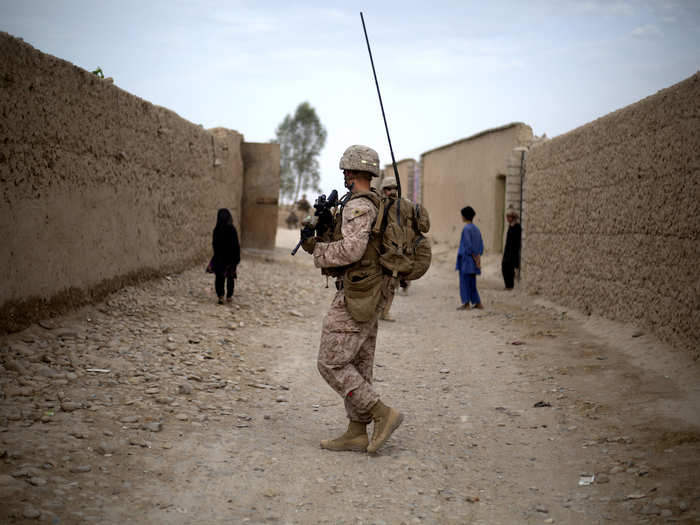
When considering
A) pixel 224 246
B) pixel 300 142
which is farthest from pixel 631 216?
pixel 300 142

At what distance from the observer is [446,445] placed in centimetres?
364

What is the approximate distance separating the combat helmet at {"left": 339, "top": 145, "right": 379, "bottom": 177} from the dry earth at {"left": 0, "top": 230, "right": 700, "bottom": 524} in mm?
1551

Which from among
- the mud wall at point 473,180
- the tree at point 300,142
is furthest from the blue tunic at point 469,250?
the tree at point 300,142

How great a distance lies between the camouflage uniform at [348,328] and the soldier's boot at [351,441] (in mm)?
81

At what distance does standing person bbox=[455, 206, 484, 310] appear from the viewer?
841 cm

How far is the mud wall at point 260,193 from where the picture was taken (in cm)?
1378

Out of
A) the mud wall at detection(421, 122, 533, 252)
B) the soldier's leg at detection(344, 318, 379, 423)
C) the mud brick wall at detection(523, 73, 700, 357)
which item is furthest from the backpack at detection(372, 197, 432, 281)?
the mud wall at detection(421, 122, 533, 252)

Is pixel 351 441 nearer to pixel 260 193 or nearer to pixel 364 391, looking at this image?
pixel 364 391

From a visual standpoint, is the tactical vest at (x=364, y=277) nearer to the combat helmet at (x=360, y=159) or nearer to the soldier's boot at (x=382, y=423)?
the combat helmet at (x=360, y=159)

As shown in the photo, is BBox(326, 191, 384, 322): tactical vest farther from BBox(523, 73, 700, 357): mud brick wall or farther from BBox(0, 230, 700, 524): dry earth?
BBox(523, 73, 700, 357): mud brick wall

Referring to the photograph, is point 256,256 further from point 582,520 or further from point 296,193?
point 296,193

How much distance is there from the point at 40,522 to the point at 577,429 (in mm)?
2997

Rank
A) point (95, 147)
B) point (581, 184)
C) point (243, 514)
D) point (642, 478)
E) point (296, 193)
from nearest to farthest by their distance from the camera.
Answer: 1. point (243, 514)
2. point (642, 478)
3. point (95, 147)
4. point (581, 184)
5. point (296, 193)

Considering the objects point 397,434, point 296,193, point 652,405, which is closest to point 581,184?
point 652,405
